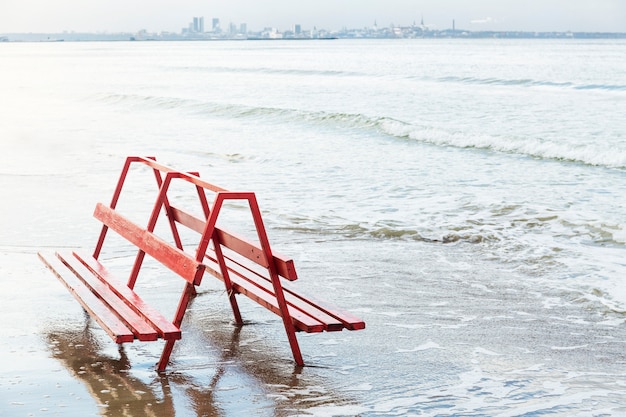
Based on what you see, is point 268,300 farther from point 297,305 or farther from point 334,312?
point 334,312

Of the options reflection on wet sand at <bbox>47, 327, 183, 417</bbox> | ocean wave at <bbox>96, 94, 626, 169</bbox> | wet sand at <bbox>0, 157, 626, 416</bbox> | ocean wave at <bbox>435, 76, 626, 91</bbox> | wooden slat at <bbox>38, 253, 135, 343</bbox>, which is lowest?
ocean wave at <bbox>96, 94, 626, 169</bbox>

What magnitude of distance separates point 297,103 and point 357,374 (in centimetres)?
3081

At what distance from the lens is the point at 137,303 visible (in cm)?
543

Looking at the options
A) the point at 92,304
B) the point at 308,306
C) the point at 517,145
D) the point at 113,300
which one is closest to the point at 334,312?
the point at 308,306

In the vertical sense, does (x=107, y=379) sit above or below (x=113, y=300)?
below

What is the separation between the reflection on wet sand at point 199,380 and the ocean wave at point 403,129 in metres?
13.5

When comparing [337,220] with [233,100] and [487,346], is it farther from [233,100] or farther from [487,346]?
[233,100]

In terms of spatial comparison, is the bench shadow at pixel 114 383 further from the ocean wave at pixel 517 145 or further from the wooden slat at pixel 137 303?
the ocean wave at pixel 517 145

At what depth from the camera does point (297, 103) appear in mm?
35625

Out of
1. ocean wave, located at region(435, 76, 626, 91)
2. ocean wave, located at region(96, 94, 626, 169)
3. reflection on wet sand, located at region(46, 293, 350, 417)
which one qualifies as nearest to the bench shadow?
reflection on wet sand, located at region(46, 293, 350, 417)

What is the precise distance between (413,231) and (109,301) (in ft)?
17.3

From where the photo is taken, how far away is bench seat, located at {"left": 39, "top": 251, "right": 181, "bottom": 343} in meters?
4.86

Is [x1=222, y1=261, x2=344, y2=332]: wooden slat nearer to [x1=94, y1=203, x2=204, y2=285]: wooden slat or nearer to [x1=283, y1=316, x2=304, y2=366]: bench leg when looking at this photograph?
[x1=283, y1=316, x2=304, y2=366]: bench leg

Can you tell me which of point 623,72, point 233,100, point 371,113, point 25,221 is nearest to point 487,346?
point 25,221
